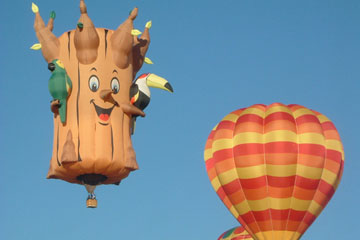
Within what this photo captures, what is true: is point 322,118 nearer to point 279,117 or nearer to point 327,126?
point 327,126

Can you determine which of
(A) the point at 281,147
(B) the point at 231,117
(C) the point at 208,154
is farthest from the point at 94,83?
(C) the point at 208,154

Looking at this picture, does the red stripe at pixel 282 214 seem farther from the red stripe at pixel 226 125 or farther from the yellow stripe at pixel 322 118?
the yellow stripe at pixel 322 118

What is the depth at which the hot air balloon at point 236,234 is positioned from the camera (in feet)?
82.6

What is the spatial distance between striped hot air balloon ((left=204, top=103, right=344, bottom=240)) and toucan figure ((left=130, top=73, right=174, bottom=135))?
3.10 metres

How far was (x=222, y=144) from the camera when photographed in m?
22.0

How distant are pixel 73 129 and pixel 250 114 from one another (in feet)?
16.9

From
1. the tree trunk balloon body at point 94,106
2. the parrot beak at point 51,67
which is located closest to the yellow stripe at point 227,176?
the tree trunk balloon body at point 94,106

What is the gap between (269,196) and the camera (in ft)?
70.2

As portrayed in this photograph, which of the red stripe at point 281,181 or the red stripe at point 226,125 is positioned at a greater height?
the red stripe at point 226,125

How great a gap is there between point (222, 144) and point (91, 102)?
15.0 ft

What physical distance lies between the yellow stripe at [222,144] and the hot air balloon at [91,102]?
367cm

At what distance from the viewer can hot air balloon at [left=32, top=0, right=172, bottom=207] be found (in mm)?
18078

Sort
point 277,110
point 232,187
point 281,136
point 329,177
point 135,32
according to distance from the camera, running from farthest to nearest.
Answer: point 277,110 < point 232,187 < point 329,177 < point 281,136 < point 135,32

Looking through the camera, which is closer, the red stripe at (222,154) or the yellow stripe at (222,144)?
the red stripe at (222,154)
